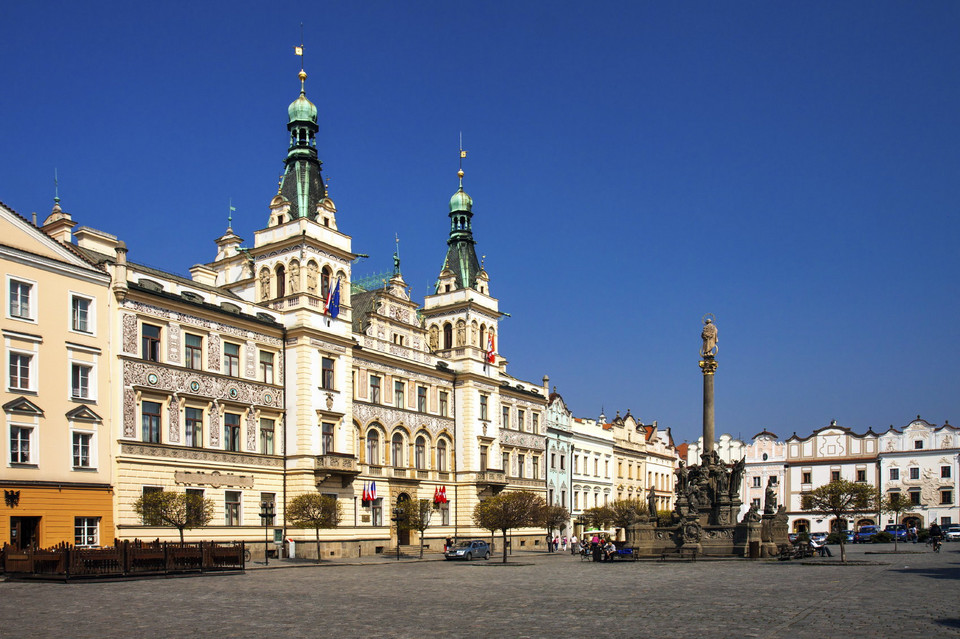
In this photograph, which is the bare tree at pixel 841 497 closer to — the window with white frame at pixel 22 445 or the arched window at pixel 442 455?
the arched window at pixel 442 455

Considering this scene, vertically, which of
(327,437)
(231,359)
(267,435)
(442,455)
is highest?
(231,359)

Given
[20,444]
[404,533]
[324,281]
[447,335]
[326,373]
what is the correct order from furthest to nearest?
[447,335], [404,533], [324,281], [326,373], [20,444]

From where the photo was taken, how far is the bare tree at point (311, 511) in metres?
50.2

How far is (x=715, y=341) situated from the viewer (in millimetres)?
54281

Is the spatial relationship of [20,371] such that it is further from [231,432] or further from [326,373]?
[326,373]

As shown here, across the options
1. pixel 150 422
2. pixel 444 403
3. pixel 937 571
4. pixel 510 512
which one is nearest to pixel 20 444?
pixel 150 422

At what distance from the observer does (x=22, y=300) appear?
41969 millimetres

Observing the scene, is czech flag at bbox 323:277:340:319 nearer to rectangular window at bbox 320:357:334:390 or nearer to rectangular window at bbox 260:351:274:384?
rectangular window at bbox 320:357:334:390

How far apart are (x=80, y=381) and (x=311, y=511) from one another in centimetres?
1326

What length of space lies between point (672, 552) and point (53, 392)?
96.1 ft

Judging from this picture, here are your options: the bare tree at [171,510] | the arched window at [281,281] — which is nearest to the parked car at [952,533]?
the arched window at [281,281]

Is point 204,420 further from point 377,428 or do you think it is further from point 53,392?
point 377,428

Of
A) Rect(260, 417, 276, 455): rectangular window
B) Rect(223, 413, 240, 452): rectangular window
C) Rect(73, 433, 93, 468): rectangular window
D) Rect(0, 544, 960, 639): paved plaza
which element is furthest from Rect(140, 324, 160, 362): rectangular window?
Rect(0, 544, 960, 639): paved plaza

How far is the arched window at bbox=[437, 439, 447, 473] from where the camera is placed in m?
68.4
